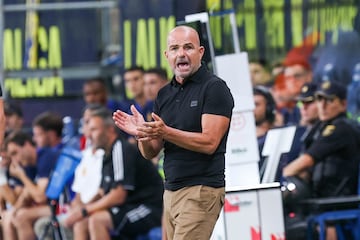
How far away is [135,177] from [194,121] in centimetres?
415

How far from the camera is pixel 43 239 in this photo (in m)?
12.0

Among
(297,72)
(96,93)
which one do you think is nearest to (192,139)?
(297,72)

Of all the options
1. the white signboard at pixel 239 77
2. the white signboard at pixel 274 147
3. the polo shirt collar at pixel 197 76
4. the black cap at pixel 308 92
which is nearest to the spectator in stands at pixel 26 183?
the black cap at pixel 308 92

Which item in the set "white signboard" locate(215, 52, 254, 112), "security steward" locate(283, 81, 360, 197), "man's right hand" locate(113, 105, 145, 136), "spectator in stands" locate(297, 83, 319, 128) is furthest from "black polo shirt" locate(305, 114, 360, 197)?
"man's right hand" locate(113, 105, 145, 136)

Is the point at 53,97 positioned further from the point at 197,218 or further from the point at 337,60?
the point at 197,218

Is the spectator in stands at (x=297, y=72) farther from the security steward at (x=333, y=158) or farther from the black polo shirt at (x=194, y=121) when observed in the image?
the black polo shirt at (x=194, y=121)

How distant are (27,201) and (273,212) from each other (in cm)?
425

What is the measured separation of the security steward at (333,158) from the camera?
10.4 m

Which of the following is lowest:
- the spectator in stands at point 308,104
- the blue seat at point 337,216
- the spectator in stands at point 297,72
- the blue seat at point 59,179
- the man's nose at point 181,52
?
the blue seat at point 337,216

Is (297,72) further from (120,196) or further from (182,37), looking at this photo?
(182,37)

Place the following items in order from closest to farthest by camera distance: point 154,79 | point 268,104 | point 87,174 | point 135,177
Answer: point 268,104 → point 135,177 → point 87,174 → point 154,79

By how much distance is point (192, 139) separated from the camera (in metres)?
7.06

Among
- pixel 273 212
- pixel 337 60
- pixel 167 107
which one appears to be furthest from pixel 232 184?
pixel 337 60

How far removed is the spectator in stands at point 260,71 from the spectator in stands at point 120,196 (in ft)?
4.52
